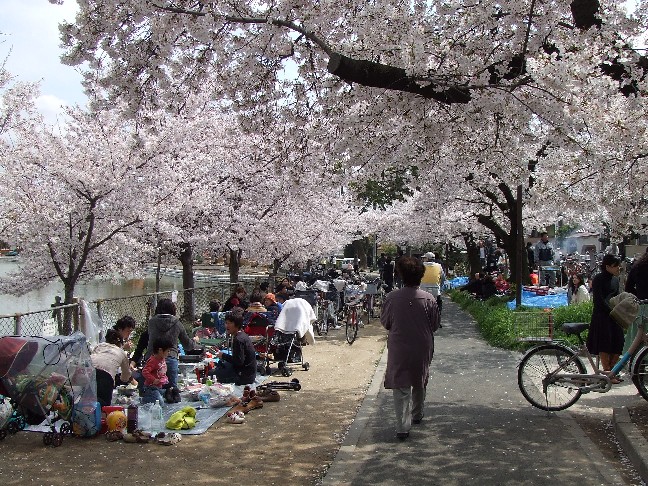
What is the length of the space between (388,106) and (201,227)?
1292 cm

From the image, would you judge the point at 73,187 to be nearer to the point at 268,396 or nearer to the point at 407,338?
the point at 268,396

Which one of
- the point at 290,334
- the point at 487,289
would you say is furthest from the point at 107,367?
the point at 487,289

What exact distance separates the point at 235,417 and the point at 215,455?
1235 millimetres

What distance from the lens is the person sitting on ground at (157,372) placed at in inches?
297

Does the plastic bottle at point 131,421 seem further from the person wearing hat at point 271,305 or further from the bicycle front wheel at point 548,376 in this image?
the person wearing hat at point 271,305

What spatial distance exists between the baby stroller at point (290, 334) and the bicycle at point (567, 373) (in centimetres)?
407

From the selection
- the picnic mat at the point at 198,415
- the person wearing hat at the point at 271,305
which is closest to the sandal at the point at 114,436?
the picnic mat at the point at 198,415

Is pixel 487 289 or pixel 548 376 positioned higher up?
pixel 487 289

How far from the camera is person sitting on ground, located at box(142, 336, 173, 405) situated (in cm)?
755

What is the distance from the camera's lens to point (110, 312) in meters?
12.1

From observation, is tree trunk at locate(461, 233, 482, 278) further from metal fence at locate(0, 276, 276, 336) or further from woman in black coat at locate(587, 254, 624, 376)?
woman in black coat at locate(587, 254, 624, 376)

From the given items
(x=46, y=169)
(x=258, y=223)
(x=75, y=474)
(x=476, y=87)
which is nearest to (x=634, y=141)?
(x=476, y=87)

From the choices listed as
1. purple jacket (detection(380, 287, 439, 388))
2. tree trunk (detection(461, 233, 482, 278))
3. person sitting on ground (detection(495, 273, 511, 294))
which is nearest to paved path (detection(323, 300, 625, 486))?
purple jacket (detection(380, 287, 439, 388))

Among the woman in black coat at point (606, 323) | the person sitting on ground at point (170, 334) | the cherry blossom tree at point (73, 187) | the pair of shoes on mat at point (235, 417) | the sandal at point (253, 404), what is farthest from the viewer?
the cherry blossom tree at point (73, 187)
